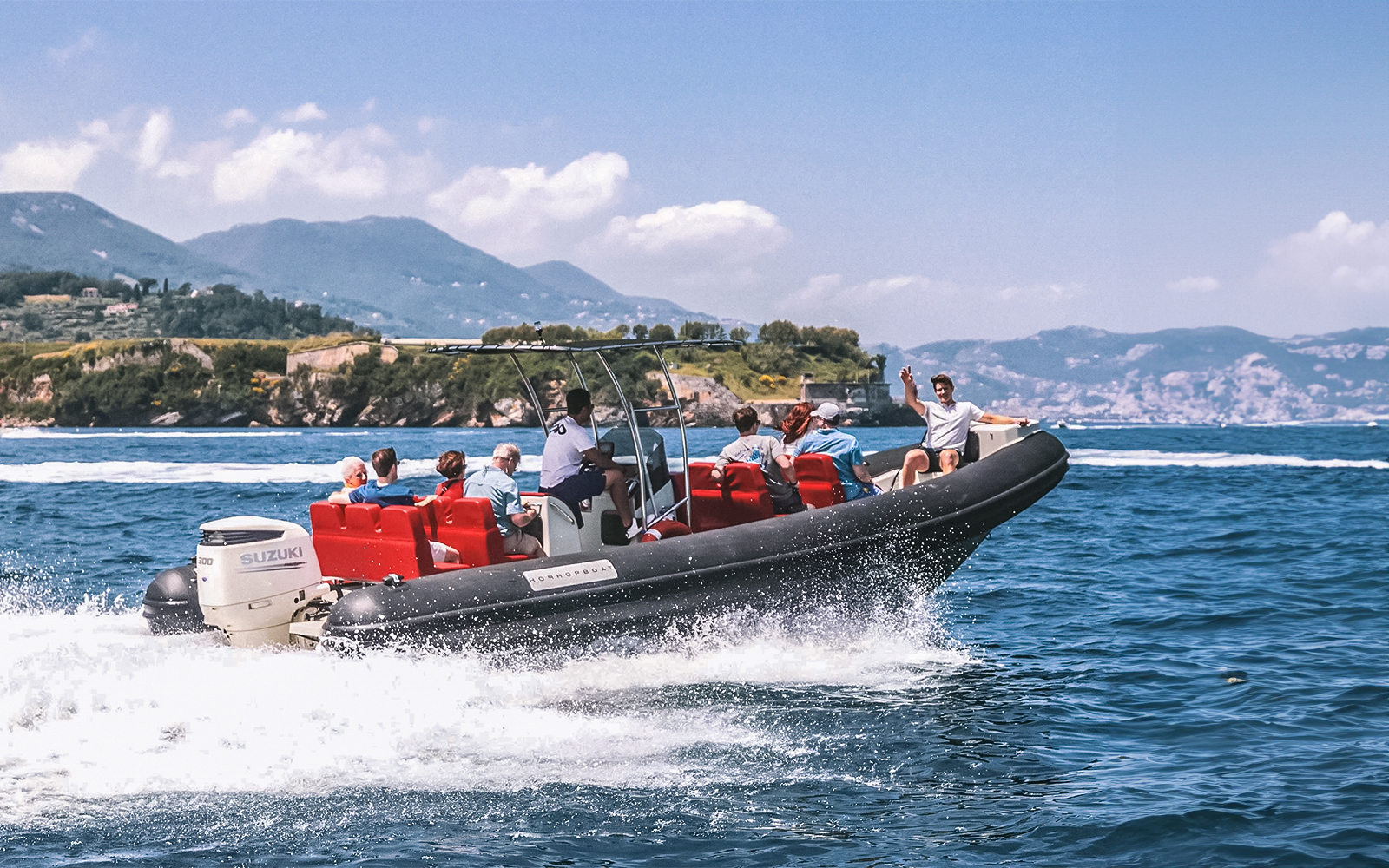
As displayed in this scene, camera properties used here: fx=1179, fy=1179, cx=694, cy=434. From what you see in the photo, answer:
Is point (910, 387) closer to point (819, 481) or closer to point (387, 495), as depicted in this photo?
point (819, 481)

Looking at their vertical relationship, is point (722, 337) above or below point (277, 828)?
above

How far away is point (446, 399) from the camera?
119125mm

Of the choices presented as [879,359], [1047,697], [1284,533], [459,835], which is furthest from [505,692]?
[879,359]

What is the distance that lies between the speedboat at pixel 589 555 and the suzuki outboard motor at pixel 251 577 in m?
0.01

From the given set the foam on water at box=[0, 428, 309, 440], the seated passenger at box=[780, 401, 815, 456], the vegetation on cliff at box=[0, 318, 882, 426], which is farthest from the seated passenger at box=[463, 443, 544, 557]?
the vegetation on cliff at box=[0, 318, 882, 426]

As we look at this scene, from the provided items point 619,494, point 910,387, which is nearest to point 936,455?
point 910,387

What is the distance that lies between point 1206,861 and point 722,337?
427 centimetres

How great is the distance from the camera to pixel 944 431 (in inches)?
385

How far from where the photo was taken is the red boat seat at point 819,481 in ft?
29.0

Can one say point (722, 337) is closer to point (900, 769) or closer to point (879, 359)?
point (900, 769)

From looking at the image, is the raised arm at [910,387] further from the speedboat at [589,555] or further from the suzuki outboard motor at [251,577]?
the suzuki outboard motor at [251,577]

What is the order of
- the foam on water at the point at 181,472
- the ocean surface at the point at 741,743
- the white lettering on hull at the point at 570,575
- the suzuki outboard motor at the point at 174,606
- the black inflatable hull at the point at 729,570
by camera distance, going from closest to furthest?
the ocean surface at the point at 741,743 < the black inflatable hull at the point at 729,570 < the white lettering on hull at the point at 570,575 < the suzuki outboard motor at the point at 174,606 < the foam on water at the point at 181,472

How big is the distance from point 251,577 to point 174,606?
3.23ft

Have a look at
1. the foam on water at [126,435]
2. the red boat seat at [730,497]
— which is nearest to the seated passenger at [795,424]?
the red boat seat at [730,497]
